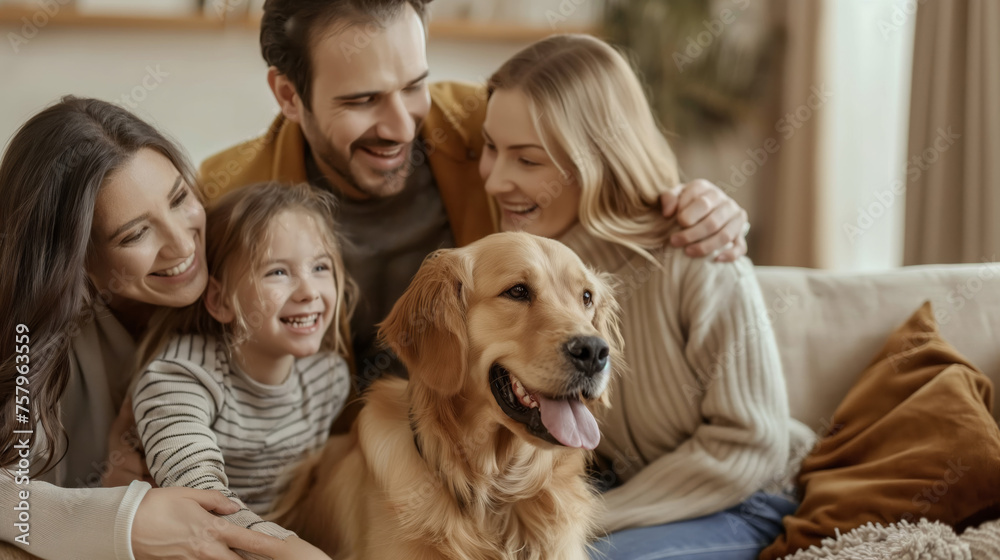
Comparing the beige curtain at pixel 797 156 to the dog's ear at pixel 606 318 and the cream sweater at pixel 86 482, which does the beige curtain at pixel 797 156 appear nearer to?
the dog's ear at pixel 606 318

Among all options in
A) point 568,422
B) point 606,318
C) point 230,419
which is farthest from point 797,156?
point 230,419

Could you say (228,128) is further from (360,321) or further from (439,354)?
(439,354)

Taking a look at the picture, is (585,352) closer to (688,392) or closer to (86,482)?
(688,392)

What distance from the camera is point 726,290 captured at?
1.77 m

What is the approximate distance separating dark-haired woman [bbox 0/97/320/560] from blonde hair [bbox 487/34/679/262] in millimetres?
773

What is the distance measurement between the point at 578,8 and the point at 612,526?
3.07 m

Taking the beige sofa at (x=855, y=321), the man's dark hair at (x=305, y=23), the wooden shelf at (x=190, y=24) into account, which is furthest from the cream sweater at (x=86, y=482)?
the wooden shelf at (x=190, y=24)

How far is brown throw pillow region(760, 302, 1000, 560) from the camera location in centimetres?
158

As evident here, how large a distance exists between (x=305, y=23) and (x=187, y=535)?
1.21 m

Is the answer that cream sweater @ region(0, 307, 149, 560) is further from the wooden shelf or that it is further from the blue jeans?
the wooden shelf

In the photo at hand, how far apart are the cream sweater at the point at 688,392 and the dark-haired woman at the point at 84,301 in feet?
2.73

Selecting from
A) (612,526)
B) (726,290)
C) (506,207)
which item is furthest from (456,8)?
(612,526)

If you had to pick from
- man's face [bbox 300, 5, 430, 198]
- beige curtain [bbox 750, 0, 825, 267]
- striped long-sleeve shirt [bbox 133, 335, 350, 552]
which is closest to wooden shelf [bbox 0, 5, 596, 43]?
beige curtain [bbox 750, 0, 825, 267]

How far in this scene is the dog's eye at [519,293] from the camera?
1.33 metres
